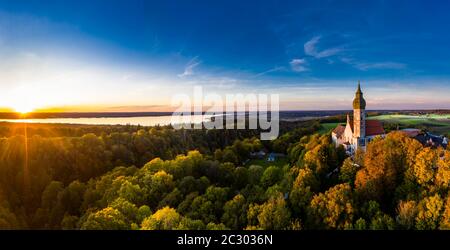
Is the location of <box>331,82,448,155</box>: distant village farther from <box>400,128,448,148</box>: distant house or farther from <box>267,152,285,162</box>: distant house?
<box>267,152,285,162</box>: distant house

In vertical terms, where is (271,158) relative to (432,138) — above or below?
below

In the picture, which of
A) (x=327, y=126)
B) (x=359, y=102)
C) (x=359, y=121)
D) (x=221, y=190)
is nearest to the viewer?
(x=221, y=190)

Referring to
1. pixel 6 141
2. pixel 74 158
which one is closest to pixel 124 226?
pixel 74 158

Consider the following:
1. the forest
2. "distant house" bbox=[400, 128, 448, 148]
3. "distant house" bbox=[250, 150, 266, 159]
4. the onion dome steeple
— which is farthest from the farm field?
the onion dome steeple

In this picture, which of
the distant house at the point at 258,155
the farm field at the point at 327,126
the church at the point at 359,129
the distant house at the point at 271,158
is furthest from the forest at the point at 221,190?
the farm field at the point at 327,126

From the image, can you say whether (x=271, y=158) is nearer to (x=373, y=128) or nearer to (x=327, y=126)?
(x=327, y=126)

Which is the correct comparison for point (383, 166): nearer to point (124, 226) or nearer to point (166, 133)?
point (124, 226)

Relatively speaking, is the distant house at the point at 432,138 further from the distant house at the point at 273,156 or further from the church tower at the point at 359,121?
the distant house at the point at 273,156

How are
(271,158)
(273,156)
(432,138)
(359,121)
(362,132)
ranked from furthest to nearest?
(273,156)
(271,158)
(432,138)
(362,132)
(359,121)

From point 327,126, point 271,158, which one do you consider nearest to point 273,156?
point 271,158
